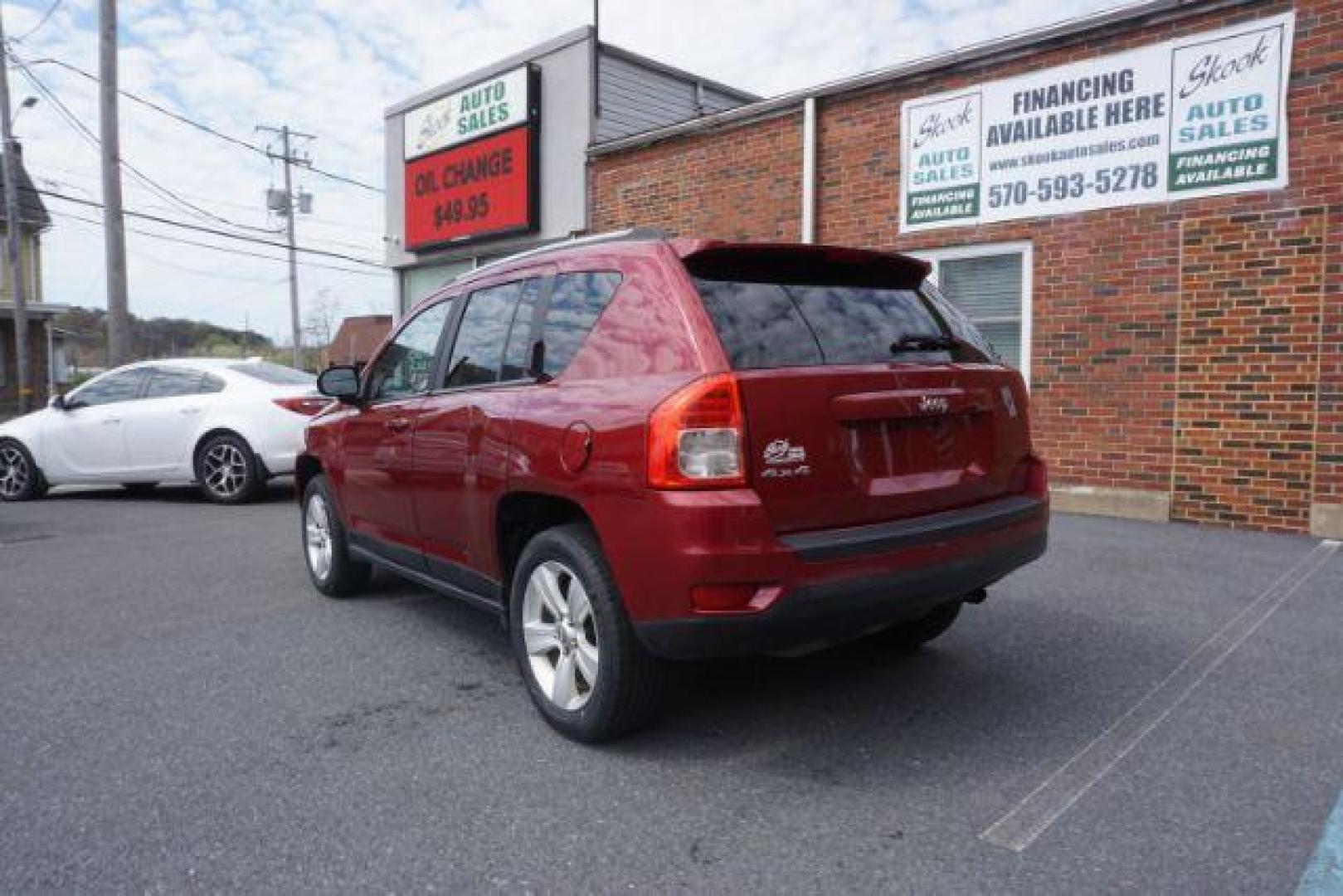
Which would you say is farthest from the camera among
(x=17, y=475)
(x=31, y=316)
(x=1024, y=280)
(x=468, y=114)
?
(x=31, y=316)

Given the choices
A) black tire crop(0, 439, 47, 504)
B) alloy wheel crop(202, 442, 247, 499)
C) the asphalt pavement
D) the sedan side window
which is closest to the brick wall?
the asphalt pavement

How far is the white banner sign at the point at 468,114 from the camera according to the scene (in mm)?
13125

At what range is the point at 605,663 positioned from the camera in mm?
2896

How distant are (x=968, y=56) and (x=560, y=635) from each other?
24.0 feet

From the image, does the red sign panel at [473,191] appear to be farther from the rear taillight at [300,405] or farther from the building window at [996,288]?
the building window at [996,288]

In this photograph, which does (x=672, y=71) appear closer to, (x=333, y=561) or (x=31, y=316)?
(x=333, y=561)

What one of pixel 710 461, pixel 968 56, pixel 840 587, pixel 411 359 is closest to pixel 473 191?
pixel 968 56

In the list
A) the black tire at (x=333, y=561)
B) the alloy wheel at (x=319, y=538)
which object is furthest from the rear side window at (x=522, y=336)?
the alloy wheel at (x=319, y=538)

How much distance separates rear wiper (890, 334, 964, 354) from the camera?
10.4 feet

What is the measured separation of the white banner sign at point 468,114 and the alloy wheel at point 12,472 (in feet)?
24.2

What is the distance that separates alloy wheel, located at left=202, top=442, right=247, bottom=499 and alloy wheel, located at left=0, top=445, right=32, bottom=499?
7.64ft

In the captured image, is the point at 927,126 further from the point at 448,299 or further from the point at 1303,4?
the point at 448,299

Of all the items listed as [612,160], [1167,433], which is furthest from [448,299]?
[612,160]

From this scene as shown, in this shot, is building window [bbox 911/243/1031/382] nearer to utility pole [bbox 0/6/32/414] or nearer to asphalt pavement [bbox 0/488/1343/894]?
asphalt pavement [bbox 0/488/1343/894]
